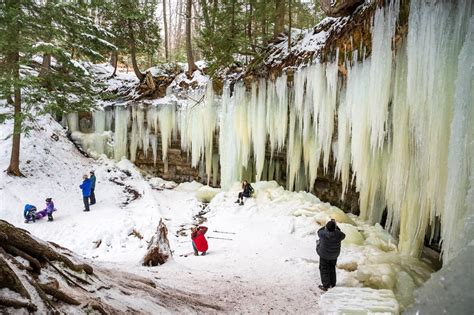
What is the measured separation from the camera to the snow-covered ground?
16.9ft

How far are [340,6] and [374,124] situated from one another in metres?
3.13

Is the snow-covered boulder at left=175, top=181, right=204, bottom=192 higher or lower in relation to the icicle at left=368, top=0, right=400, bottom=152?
lower

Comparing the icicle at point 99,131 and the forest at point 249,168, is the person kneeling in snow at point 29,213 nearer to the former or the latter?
the forest at point 249,168

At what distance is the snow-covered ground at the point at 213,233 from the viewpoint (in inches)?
202

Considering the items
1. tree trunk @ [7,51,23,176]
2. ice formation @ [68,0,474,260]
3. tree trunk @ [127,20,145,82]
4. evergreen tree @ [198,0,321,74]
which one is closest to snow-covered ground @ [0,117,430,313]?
tree trunk @ [7,51,23,176]

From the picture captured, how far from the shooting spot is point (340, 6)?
7926 millimetres

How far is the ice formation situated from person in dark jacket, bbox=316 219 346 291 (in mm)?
1538

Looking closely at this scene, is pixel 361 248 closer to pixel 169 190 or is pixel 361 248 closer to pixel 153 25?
pixel 169 190

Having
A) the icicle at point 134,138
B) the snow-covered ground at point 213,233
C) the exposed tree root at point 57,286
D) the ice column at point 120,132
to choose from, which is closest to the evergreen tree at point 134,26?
the ice column at point 120,132

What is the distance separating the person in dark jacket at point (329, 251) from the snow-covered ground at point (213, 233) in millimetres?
278

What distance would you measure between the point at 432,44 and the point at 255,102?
7.41 meters

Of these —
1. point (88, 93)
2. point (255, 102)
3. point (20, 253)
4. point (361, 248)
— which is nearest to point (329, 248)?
point (361, 248)

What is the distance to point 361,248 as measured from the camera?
25.0ft

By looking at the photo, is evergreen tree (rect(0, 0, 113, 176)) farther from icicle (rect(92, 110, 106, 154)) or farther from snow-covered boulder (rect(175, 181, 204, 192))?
snow-covered boulder (rect(175, 181, 204, 192))
